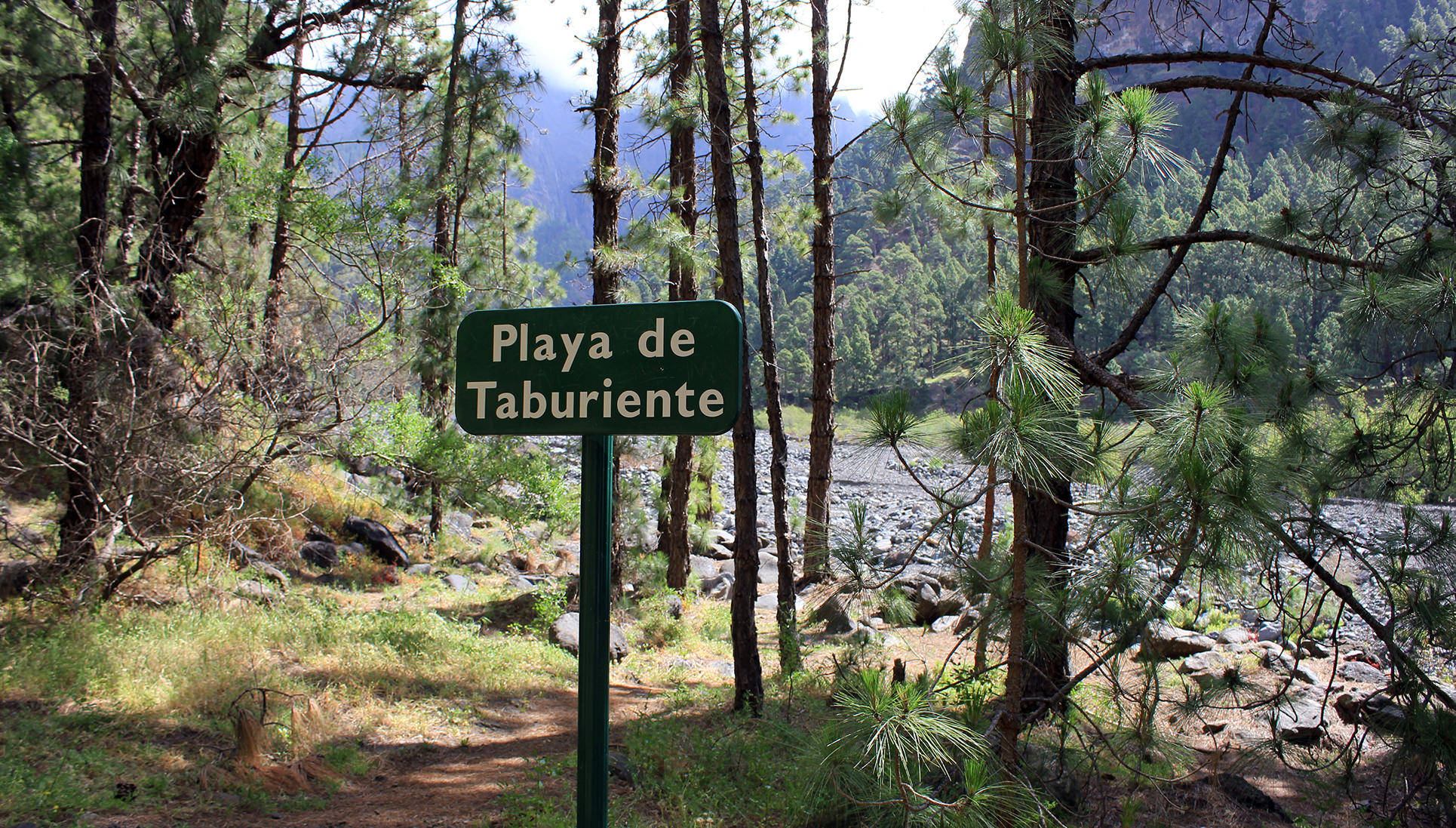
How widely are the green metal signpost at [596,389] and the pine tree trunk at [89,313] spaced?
5.16m

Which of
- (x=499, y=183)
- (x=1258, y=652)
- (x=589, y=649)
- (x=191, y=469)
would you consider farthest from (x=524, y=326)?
(x=499, y=183)

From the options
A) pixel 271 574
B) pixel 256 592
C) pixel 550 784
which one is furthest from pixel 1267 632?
pixel 271 574

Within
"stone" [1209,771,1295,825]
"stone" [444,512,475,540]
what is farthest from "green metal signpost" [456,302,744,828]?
"stone" [444,512,475,540]

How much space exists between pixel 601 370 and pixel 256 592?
20.7ft

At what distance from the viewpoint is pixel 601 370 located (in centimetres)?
175

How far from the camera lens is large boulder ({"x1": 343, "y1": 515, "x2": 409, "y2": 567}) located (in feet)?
32.5

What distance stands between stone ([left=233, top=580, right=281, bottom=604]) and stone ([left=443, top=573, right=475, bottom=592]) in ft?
8.28

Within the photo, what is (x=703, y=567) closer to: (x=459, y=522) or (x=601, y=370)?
(x=459, y=522)

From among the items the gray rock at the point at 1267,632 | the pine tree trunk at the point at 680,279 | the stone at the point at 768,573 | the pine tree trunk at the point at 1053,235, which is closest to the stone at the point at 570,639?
the pine tree trunk at the point at 680,279

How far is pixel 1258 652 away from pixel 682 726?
17.1 feet

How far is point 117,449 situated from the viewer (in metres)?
5.50

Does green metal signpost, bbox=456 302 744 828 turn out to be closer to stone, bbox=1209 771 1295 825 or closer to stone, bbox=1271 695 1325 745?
stone, bbox=1271 695 1325 745

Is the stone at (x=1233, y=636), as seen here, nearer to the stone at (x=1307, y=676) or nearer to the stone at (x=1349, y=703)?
the stone at (x=1307, y=676)

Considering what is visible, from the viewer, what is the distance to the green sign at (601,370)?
5.55 ft
